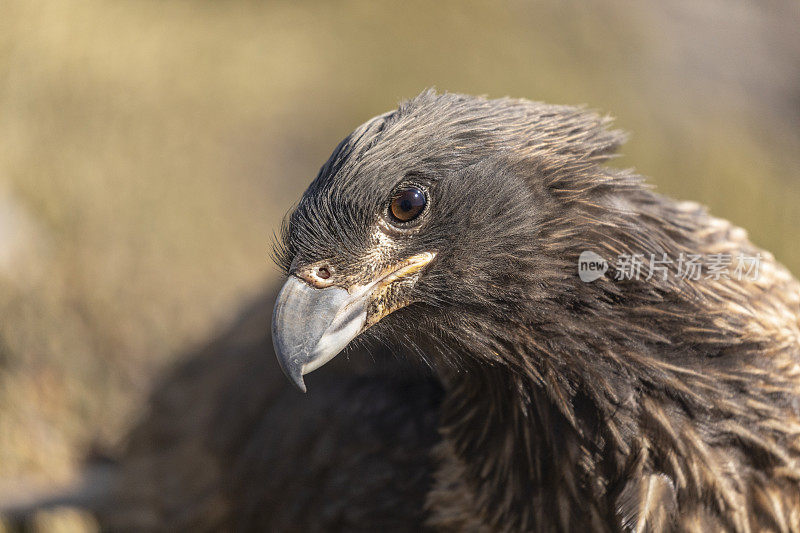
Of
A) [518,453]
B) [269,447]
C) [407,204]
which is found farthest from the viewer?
[269,447]

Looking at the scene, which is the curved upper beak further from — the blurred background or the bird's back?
the blurred background

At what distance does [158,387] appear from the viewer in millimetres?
4477

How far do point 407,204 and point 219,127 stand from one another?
6.26m

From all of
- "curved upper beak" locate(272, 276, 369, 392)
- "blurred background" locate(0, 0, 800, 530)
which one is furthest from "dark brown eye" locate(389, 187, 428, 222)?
"blurred background" locate(0, 0, 800, 530)

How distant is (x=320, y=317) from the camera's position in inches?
85.7

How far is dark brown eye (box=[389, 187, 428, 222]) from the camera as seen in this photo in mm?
2150

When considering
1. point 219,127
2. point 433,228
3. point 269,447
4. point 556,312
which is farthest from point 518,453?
point 219,127

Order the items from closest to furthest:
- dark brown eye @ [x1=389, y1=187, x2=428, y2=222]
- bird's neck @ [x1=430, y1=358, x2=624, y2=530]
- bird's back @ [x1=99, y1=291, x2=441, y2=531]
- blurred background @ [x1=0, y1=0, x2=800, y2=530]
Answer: dark brown eye @ [x1=389, y1=187, x2=428, y2=222], bird's neck @ [x1=430, y1=358, x2=624, y2=530], bird's back @ [x1=99, y1=291, x2=441, y2=531], blurred background @ [x1=0, y1=0, x2=800, y2=530]

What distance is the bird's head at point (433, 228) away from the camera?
216 cm

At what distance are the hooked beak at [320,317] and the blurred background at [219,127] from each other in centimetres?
279

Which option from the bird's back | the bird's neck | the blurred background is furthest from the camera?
the blurred background

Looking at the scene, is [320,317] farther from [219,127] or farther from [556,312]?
[219,127]

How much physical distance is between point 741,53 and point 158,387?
6.29 metres

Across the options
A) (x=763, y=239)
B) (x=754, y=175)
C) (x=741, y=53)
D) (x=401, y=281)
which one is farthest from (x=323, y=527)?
(x=741, y=53)
